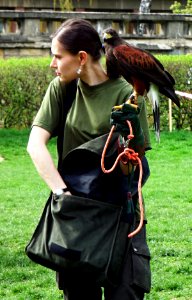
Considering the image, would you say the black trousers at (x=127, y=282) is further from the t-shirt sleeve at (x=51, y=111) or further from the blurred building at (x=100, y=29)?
the blurred building at (x=100, y=29)

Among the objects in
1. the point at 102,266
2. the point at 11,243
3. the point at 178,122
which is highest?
the point at 102,266

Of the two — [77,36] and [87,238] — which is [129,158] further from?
[77,36]

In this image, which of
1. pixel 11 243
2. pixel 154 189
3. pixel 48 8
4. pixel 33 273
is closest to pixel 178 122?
pixel 154 189

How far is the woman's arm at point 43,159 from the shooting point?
402cm

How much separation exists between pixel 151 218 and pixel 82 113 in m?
5.96

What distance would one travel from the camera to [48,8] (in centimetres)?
3250

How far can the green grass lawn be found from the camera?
691cm

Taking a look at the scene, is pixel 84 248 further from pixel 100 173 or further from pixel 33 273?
pixel 33 273

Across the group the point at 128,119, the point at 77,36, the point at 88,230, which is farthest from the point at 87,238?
the point at 77,36

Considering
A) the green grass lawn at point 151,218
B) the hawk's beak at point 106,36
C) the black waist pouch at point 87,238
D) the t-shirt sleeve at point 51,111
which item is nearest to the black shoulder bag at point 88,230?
the black waist pouch at point 87,238

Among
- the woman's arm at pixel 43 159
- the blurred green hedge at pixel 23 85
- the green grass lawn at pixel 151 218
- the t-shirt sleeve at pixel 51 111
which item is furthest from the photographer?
the blurred green hedge at pixel 23 85

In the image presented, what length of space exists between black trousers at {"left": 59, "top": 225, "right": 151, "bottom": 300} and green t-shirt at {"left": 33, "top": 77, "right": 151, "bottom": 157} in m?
0.52

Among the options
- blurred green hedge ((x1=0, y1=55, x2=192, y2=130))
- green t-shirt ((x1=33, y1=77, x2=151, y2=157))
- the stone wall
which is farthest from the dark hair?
the stone wall

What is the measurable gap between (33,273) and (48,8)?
1026 inches
